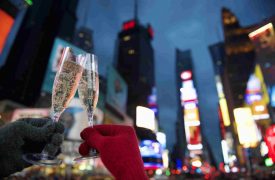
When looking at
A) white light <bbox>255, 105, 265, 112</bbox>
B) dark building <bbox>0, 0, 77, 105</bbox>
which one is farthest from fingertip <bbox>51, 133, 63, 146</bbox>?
dark building <bbox>0, 0, 77, 105</bbox>

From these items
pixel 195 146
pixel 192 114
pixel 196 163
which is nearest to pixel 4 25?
pixel 192 114

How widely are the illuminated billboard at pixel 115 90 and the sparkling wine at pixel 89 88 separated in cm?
3027

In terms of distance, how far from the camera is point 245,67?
68562 mm

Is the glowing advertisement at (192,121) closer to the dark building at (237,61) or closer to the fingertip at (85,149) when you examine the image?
the dark building at (237,61)

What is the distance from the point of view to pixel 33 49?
70.3 m

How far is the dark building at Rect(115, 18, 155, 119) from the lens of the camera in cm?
9538

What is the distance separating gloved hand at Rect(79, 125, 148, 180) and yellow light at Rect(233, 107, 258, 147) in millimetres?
19876

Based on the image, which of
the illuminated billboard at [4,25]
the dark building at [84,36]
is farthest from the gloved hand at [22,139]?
the dark building at [84,36]

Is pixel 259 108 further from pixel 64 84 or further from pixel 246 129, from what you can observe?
pixel 64 84

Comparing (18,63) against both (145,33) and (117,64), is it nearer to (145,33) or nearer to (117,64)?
(117,64)

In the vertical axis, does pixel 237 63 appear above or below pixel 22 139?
above

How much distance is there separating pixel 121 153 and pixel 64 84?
719 mm

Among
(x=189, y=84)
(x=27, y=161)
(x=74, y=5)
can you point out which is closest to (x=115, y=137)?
(x=27, y=161)

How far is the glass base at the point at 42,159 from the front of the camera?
3.35 feet
